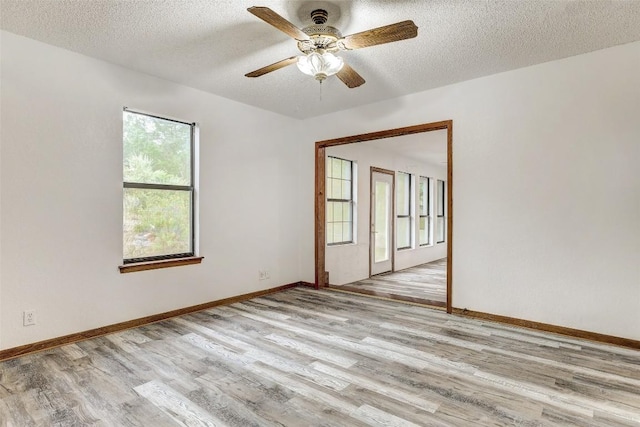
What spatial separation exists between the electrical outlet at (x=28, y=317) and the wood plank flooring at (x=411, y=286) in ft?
11.5

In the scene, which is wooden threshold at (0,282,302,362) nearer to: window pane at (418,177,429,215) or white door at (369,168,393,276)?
white door at (369,168,393,276)

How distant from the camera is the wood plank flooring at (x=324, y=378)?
1985 millimetres

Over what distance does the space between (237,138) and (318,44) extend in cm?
222

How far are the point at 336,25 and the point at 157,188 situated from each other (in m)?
2.41

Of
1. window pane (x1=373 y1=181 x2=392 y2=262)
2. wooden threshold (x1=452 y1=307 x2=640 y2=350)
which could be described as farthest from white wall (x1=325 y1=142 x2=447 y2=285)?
wooden threshold (x1=452 y1=307 x2=640 y2=350)

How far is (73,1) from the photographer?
2355 millimetres

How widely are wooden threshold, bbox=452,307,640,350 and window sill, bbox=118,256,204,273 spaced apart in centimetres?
296

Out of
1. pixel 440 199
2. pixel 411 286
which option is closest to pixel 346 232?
pixel 411 286

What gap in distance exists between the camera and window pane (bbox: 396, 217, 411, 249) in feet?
25.1

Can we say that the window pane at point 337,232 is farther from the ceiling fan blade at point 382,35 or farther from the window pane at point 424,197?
the ceiling fan blade at point 382,35

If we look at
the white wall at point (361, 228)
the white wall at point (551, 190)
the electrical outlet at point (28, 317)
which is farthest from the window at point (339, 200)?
→ the electrical outlet at point (28, 317)

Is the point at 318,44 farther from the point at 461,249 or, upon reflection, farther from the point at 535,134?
the point at 461,249

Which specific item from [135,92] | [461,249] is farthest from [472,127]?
[135,92]

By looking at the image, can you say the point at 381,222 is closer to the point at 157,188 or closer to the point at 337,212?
the point at 337,212
